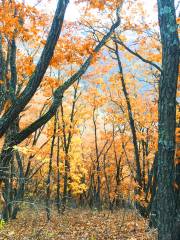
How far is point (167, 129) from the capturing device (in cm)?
563

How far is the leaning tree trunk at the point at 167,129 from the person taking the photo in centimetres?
564

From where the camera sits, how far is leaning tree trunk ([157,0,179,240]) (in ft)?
18.5

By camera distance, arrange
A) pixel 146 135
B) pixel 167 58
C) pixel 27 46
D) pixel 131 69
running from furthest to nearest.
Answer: pixel 146 135 < pixel 131 69 < pixel 27 46 < pixel 167 58

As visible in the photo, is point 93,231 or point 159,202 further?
point 93,231

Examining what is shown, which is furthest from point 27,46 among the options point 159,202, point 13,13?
point 159,202

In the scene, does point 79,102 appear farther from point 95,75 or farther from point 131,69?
point 131,69

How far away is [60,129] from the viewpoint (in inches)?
1088

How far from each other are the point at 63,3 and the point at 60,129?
21.7 m

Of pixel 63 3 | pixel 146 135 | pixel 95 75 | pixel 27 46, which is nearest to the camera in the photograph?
pixel 63 3

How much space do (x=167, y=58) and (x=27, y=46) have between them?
13458mm

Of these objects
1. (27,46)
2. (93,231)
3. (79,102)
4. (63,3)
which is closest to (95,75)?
(79,102)

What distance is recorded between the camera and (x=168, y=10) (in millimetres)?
5781

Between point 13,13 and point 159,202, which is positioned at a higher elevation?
point 13,13

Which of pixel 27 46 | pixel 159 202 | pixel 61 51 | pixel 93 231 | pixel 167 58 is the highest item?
pixel 27 46
